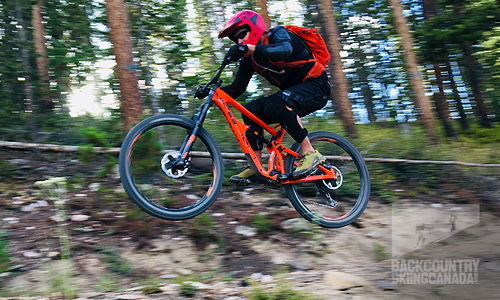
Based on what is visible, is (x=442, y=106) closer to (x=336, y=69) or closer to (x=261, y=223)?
(x=336, y=69)

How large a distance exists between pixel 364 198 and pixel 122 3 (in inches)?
153

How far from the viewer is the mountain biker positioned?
11.8 feet

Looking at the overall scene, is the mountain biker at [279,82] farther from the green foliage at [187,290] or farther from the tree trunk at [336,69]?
the tree trunk at [336,69]

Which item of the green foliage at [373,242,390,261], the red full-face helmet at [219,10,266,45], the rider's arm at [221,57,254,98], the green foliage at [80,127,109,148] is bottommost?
the green foliage at [373,242,390,261]

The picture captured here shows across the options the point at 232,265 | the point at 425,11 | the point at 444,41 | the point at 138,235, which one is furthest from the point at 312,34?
the point at 425,11

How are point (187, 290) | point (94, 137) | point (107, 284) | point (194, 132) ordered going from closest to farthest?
1. point (187, 290)
2. point (107, 284)
3. point (194, 132)
4. point (94, 137)

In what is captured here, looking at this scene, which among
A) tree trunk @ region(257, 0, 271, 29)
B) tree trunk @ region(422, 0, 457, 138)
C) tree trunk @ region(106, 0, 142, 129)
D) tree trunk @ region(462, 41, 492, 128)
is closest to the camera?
tree trunk @ region(106, 0, 142, 129)

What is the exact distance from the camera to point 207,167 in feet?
15.6

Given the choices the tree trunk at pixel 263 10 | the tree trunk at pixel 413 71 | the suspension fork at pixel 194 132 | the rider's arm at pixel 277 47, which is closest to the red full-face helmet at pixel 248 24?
the rider's arm at pixel 277 47

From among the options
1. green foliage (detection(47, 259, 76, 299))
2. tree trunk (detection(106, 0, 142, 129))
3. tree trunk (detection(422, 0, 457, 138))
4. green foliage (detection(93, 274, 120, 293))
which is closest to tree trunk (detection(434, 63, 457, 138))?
tree trunk (detection(422, 0, 457, 138))

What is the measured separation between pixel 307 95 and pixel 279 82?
33 centimetres

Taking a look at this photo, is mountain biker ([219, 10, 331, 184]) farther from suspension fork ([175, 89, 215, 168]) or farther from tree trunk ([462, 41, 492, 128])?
tree trunk ([462, 41, 492, 128])

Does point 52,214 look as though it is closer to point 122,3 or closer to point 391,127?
point 122,3

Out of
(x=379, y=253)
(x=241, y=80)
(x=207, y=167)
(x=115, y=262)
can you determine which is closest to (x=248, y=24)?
(x=241, y=80)
